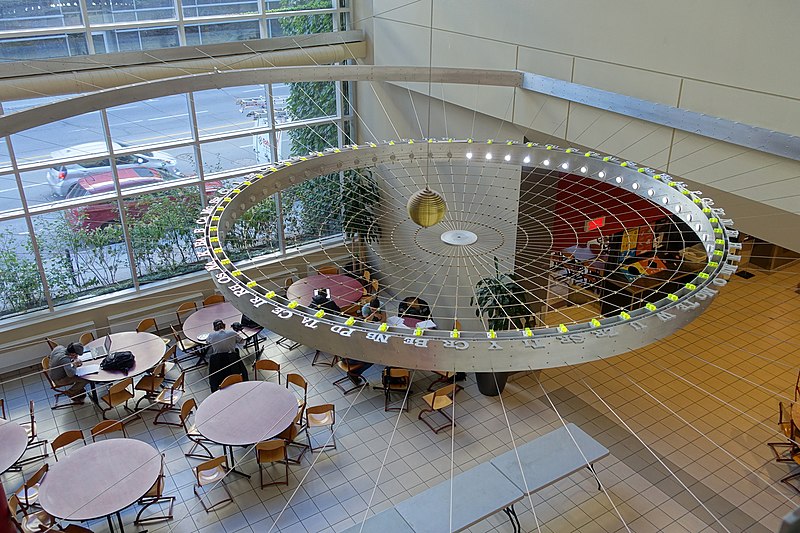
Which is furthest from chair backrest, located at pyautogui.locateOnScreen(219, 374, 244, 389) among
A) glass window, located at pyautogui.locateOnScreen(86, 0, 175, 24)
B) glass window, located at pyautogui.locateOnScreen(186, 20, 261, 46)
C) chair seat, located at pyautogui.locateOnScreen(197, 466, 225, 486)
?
glass window, located at pyautogui.locateOnScreen(86, 0, 175, 24)

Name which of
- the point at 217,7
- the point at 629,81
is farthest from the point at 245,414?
the point at 217,7

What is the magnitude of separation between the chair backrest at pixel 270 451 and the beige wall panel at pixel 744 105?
30.3ft

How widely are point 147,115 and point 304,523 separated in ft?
35.8

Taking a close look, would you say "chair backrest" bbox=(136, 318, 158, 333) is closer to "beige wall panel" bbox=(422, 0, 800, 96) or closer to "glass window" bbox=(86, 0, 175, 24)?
"glass window" bbox=(86, 0, 175, 24)

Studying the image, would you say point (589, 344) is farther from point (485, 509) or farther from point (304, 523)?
point (304, 523)

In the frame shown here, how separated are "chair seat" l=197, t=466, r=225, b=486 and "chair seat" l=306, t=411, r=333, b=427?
1942mm

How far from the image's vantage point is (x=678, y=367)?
16.2 m

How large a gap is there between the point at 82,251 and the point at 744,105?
50.1ft

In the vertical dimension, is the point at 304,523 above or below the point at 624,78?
below

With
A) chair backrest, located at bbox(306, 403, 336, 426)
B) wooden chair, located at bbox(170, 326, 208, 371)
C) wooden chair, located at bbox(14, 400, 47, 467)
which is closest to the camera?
wooden chair, located at bbox(14, 400, 47, 467)

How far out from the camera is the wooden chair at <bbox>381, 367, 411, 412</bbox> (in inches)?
595

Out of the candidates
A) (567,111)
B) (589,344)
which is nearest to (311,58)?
(567,111)

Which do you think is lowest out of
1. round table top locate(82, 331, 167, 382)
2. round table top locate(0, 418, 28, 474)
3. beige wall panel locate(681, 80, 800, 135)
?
round table top locate(0, 418, 28, 474)

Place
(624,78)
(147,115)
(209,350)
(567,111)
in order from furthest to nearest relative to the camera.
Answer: (147,115) → (209,350) → (567,111) → (624,78)
